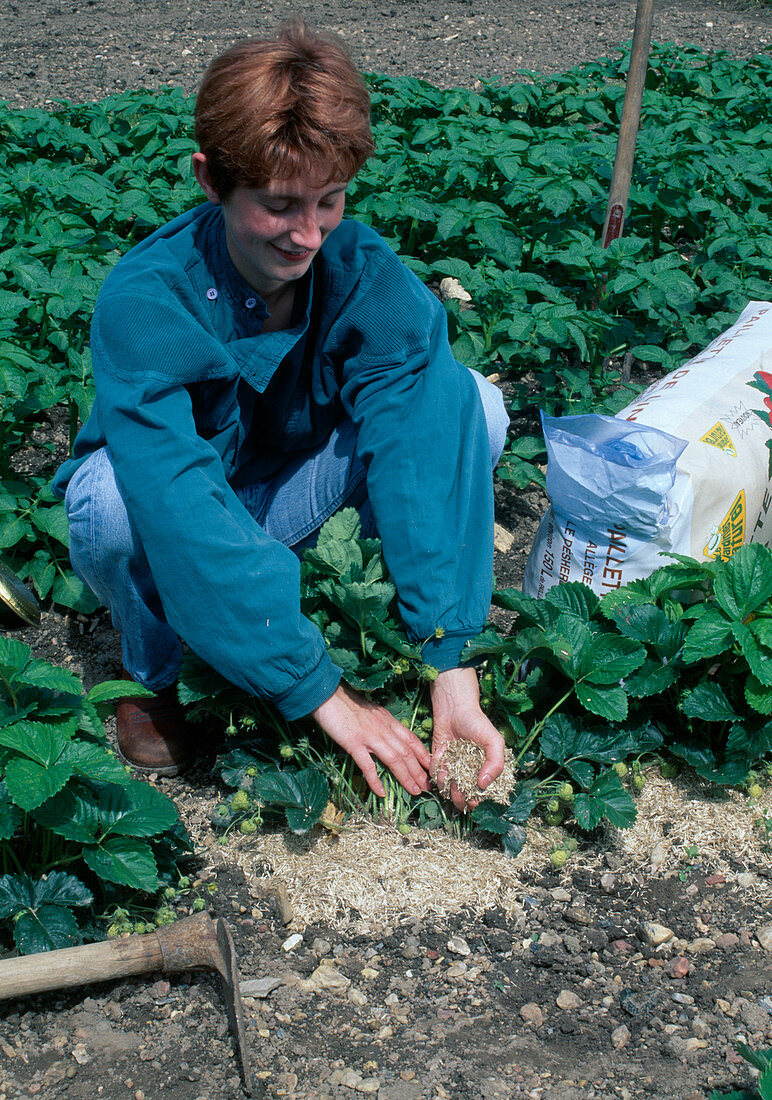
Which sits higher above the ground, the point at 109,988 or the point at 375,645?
the point at 375,645

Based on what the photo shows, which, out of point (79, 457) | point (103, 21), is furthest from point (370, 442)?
point (103, 21)

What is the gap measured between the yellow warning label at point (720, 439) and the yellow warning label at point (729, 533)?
0.10 m

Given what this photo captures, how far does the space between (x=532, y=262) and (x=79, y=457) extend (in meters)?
2.20

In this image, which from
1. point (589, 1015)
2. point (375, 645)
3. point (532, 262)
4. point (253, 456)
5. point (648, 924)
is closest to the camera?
point (589, 1015)

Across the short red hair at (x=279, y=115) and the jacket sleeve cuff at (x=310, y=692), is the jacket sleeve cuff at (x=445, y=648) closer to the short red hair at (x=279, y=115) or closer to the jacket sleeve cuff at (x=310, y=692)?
the jacket sleeve cuff at (x=310, y=692)

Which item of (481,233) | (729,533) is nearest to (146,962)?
(729,533)

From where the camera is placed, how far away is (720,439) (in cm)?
226

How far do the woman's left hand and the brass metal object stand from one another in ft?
3.65

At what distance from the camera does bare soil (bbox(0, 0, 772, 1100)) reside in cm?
156

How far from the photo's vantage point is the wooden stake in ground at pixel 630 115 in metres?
2.95

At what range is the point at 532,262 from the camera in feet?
12.3

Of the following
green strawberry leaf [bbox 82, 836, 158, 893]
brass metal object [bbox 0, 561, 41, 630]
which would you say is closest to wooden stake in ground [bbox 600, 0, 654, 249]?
brass metal object [bbox 0, 561, 41, 630]

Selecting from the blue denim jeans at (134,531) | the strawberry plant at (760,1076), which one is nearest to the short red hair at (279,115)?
the blue denim jeans at (134,531)

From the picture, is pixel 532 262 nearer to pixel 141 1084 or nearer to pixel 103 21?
pixel 141 1084
